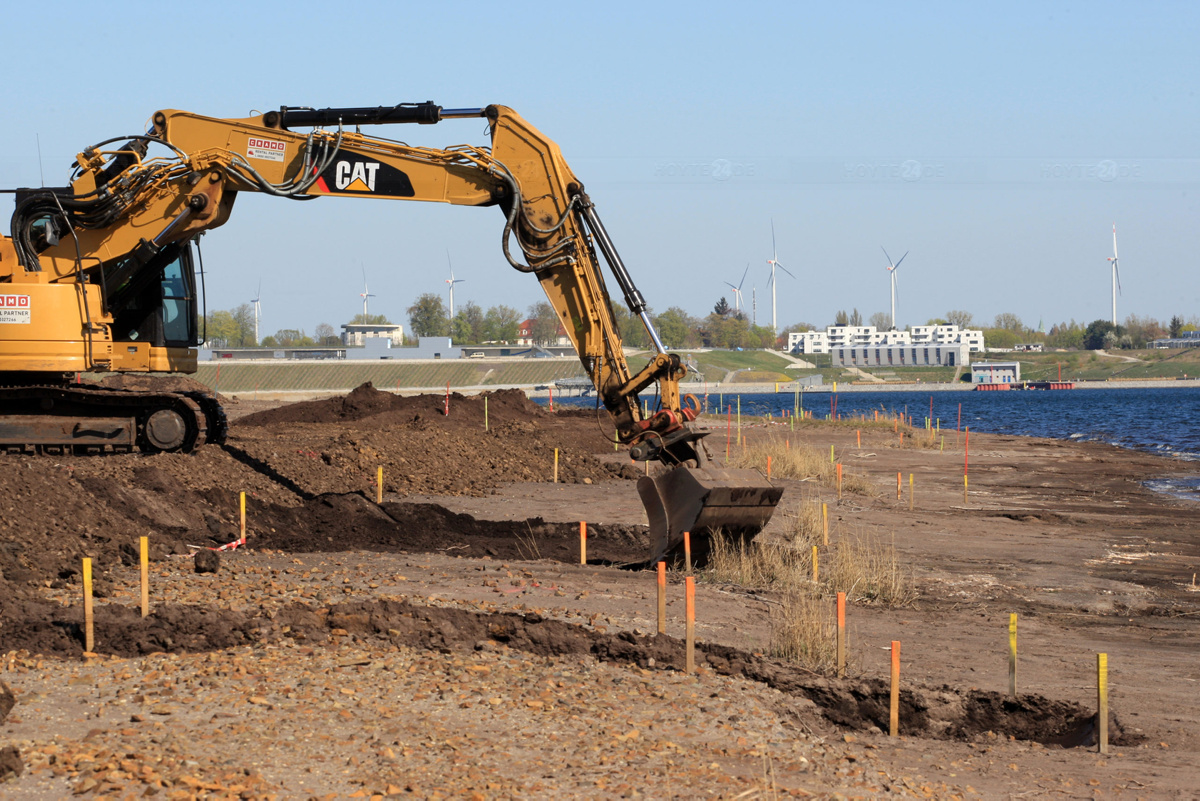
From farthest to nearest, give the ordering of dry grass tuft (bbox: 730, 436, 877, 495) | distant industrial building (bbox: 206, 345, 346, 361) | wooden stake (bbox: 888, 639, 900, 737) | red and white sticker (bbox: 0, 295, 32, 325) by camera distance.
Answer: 1. distant industrial building (bbox: 206, 345, 346, 361)
2. dry grass tuft (bbox: 730, 436, 877, 495)
3. red and white sticker (bbox: 0, 295, 32, 325)
4. wooden stake (bbox: 888, 639, 900, 737)

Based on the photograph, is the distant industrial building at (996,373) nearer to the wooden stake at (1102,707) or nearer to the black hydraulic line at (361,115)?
the black hydraulic line at (361,115)

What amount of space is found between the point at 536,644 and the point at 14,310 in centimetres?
1132

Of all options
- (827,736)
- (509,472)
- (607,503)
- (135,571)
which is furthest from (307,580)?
(509,472)

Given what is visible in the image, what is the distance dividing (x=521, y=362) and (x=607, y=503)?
97.7m

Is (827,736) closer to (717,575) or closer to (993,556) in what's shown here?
(717,575)

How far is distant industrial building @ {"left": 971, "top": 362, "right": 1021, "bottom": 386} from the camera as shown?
538 feet

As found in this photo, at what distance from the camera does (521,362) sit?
120 m

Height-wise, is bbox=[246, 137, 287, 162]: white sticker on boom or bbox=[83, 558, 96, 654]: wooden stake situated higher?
bbox=[246, 137, 287, 162]: white sticker on boom

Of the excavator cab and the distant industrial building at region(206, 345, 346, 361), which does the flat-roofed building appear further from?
the excavator cab

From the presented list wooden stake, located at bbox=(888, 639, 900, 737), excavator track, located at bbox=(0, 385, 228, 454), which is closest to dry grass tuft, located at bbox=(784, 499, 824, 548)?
wooden stake, located at bbox=(888, 639, 900, 737)

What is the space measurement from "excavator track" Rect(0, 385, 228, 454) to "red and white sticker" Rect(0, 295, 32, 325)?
134cm

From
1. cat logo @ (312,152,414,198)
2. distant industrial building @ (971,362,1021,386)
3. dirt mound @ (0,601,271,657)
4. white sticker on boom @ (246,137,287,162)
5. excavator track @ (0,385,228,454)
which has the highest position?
white sticker on boom @ (246,137,287,162)

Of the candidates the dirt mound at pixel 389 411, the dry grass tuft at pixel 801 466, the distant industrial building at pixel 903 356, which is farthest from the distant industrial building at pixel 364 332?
the dry grass tuft at pixel 801 466

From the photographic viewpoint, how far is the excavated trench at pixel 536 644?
9352 mm
